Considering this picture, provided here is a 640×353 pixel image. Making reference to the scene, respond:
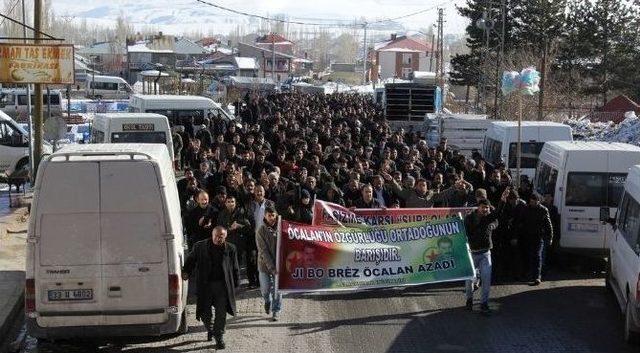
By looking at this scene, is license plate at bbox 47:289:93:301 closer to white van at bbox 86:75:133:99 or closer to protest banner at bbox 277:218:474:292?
protest banner at bbox 277:218:474:292

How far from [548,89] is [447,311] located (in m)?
40.2

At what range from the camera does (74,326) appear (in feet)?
32.5

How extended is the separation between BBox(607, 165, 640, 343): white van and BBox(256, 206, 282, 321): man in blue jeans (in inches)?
172

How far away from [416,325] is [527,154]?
10.8m

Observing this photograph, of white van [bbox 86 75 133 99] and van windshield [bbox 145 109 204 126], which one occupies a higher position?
van windshield [bbox 145 109 204 126]

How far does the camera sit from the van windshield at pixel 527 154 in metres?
21.6

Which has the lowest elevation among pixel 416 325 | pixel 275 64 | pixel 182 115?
pixel 416 325

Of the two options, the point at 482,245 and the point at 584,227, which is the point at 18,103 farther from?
the point at 482,245

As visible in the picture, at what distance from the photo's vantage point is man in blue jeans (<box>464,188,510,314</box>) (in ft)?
40.8

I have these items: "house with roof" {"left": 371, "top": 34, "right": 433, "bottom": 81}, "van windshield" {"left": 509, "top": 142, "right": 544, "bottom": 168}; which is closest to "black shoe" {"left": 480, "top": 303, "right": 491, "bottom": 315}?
"van windshield" {"left": 509, "top": 142, "right": 544, "bottom": 168}

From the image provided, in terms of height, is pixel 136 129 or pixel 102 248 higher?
pixel 136 129

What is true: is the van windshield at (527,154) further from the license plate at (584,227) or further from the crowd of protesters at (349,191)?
the license plate at (584,227)

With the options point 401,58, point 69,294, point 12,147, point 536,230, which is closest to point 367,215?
point 536,230

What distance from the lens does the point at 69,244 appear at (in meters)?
9.70
